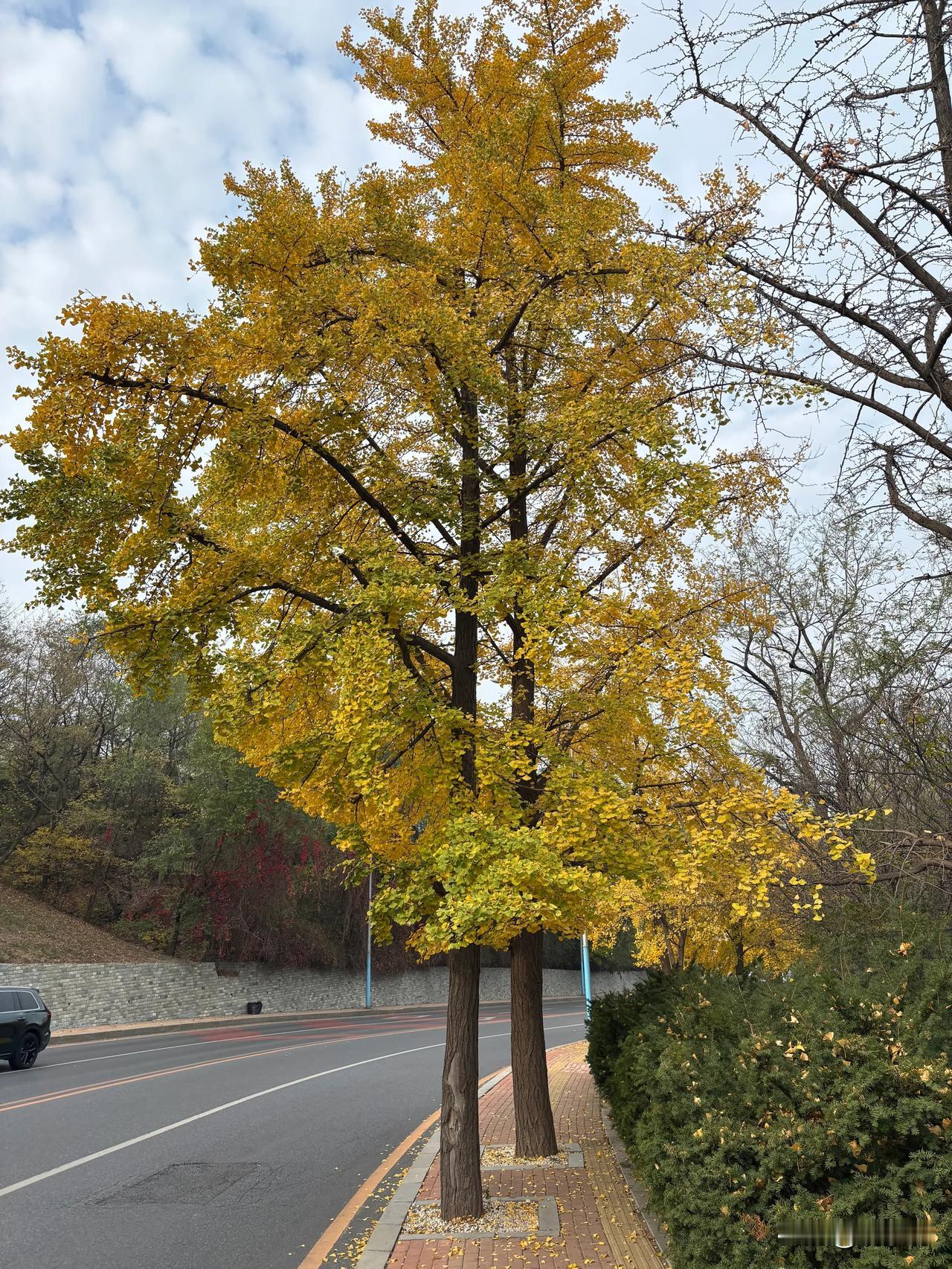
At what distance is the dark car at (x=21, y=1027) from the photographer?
15.0 metres

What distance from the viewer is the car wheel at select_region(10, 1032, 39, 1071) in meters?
15.2

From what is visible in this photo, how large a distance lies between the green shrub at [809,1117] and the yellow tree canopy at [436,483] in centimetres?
137

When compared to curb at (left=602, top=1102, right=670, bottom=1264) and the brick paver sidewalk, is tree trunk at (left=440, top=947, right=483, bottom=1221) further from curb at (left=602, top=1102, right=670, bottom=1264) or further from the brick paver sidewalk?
curb at (left=602, top=1102, right=670, bottom=1264)

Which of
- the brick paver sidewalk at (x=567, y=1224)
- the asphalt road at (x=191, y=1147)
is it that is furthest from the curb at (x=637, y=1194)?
the asphalt road at (x=191, y=1147)

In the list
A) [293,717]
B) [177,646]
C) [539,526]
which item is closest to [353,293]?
[177,646]

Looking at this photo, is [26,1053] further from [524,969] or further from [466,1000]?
[466,1000]

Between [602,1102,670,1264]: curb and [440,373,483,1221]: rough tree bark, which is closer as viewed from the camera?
[602,1102,670,1264]: curb

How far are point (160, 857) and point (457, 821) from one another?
27540 millimetres

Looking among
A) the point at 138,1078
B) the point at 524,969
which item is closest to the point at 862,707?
the point at 524,969

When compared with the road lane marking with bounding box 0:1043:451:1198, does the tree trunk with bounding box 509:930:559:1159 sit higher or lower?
higher

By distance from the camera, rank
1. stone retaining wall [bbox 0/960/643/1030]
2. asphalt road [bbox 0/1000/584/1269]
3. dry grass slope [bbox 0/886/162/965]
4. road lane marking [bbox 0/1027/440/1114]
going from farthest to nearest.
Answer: dry grass slope [bbox 0/886/162/965], stone retaining wall [bbox 0/960/643/1030], road lane marking [bbox 0/1027/440/1114], asphalt road [bbox 0/1000/584/1269]

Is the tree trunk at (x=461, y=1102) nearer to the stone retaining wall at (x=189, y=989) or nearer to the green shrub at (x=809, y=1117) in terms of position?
the green shrub at (x=809, y=1117)

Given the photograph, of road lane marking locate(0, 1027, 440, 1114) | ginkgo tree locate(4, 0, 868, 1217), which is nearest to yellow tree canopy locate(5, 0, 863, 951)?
ginkgo tree locate(4, 0, 868, 1217)

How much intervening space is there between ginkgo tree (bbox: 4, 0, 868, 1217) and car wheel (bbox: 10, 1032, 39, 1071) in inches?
432
